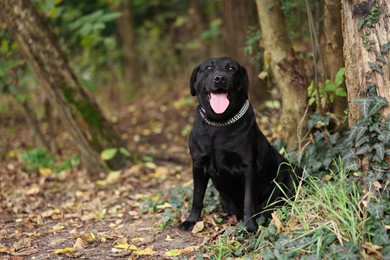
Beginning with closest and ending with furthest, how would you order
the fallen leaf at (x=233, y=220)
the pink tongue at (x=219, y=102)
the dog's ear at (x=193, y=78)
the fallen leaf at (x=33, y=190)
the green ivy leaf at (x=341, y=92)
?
the pink tongue at (x=219, y=102) → the dog's ear at (x=193, y=78) → the fallen leaf at (x=233, y=220) → the green ivy leaf at (x=341, y=92) → the fallen leaf at (x=33, y=190)

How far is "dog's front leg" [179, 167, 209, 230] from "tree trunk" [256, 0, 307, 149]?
4.88 feet

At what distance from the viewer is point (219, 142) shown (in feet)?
13.9

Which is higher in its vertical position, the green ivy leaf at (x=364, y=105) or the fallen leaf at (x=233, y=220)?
the green ivy leaf at (x=364, y=105)

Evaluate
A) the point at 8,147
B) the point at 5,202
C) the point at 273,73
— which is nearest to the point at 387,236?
the point at 273,73

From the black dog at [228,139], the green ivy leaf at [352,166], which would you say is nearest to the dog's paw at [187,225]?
the black dog at [228,139]

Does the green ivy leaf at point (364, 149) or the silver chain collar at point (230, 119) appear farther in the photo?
the silver chain collar at point (230, 119)

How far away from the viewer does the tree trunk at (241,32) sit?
333 inches

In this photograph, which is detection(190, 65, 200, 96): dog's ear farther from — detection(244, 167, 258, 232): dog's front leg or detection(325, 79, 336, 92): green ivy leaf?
detection(325, 79, 336, 92): green ivy leaf

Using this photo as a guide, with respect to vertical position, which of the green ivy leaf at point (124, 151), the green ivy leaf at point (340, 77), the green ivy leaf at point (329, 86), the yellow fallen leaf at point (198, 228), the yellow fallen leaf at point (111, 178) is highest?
the green ivy leaf at point (340, 77)

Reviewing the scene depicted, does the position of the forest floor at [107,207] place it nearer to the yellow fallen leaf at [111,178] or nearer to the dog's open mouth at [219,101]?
the yellow fallen leaf at [111,178]

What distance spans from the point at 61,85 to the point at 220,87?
11.1ft

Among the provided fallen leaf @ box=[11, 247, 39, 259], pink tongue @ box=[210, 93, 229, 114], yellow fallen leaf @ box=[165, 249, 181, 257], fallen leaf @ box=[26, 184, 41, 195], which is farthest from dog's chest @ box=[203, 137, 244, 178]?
fallen leaf @ box=[26, 184, 41, 195]

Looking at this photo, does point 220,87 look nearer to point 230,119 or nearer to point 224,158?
point 230,119

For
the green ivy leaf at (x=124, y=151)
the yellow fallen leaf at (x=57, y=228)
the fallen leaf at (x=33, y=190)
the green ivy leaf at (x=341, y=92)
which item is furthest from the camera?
the green ivy leaf at (x=124, y=151)
